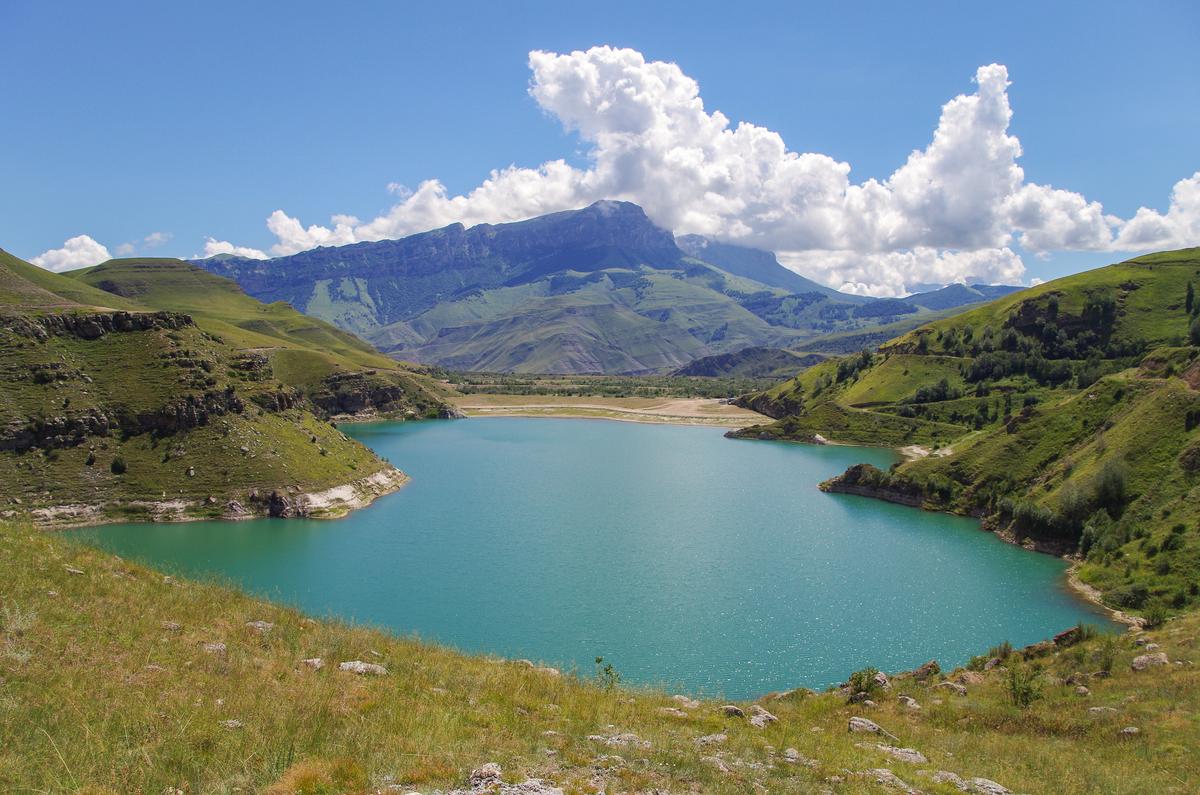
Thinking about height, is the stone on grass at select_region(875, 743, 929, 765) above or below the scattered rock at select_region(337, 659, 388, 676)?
below

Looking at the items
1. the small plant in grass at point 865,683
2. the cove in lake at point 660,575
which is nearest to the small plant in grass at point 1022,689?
the small plant in grass at point 865,683

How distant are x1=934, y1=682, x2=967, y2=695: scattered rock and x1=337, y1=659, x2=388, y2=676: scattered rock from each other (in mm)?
24021

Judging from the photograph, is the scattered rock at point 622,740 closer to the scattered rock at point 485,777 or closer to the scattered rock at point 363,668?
the scattered rock at point 485,777

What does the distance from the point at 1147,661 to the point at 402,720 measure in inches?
1280

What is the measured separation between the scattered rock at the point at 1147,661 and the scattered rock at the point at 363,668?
1239 inches

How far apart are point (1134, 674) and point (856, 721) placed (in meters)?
15.3

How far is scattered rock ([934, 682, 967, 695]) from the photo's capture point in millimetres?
28405

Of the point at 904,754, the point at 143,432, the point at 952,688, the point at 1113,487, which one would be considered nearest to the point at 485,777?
the point at 904,754

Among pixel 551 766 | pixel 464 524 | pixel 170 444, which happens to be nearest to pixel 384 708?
pixel 551 766

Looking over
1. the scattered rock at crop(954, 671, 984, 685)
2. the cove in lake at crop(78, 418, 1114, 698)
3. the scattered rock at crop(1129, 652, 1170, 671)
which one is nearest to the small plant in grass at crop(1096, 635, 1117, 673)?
the scattered rock at crop(1129, 652, 1170, 671)

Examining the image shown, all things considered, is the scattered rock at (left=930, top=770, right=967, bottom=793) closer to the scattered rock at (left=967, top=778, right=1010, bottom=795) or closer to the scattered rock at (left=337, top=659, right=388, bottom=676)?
the scattered rock at (left=967, top=778, right=1010, bottom=795)

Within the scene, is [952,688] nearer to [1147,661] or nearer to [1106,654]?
[1106,654]

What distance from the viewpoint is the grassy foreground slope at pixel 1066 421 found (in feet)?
188

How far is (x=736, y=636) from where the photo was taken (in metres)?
46.2
